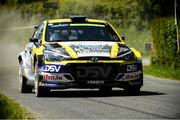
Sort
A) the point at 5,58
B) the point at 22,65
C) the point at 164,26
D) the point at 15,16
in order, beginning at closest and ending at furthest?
the point at 22,65
the point at 164,26
the point at 5,58
the point at 15,16

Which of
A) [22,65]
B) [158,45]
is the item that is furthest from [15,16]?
[22,65]

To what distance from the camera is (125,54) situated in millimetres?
14828

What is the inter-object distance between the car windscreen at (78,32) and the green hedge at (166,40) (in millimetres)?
8664

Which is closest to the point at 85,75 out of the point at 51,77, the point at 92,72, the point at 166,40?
the point at 92,72

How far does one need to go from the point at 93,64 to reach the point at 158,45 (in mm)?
11768

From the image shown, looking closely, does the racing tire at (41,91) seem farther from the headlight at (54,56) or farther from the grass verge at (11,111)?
the grass verge at (11,111)

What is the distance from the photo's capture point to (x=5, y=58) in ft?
121

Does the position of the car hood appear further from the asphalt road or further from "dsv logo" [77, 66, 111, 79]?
the asphalt road

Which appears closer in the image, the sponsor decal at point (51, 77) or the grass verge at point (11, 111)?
the grass verge at point (11, 111)

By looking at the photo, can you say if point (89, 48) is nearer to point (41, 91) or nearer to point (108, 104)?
point (41, 91)

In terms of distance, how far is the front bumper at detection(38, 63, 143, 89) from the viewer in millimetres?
14609

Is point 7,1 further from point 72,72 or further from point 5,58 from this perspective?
point 72,72

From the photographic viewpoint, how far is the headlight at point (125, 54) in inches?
581

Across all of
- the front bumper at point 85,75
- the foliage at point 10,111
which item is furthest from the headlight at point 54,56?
the foliage at point 10,111
